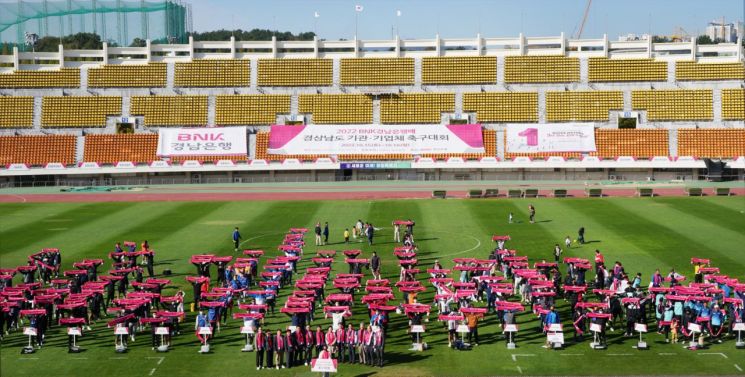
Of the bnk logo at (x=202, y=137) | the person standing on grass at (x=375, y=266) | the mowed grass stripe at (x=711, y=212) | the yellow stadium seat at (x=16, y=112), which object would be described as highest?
the yellow stadium seat at (x=16, y=112)

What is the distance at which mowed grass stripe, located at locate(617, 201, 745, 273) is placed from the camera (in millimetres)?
46344

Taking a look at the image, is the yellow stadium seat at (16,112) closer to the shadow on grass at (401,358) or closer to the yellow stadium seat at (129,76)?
the yellow stadium seat at (129,76)

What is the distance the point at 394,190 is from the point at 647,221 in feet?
87.6

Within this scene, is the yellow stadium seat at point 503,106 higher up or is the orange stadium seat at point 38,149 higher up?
the yellow stadium seat at point 503,106

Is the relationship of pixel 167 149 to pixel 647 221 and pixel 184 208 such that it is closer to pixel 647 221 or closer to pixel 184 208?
pixel 184 208

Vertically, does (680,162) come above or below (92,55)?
below

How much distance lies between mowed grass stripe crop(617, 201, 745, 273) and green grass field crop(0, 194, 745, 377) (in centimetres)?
7

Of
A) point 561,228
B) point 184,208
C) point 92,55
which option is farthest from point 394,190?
point 92,55

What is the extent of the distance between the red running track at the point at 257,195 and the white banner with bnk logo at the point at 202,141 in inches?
549

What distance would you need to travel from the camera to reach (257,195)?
7819cm

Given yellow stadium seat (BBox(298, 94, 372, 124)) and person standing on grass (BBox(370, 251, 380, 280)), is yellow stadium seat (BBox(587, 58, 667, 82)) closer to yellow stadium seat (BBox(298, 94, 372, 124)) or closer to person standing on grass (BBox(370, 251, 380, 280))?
yellow stadium seat (BBox(298, 94, 372, 124))

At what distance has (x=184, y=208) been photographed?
6962cm

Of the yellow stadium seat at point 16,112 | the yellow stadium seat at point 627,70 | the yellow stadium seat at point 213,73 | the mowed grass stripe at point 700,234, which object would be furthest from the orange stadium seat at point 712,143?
the yellow stadium seat at point 16,112

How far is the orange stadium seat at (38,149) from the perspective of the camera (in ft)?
303
